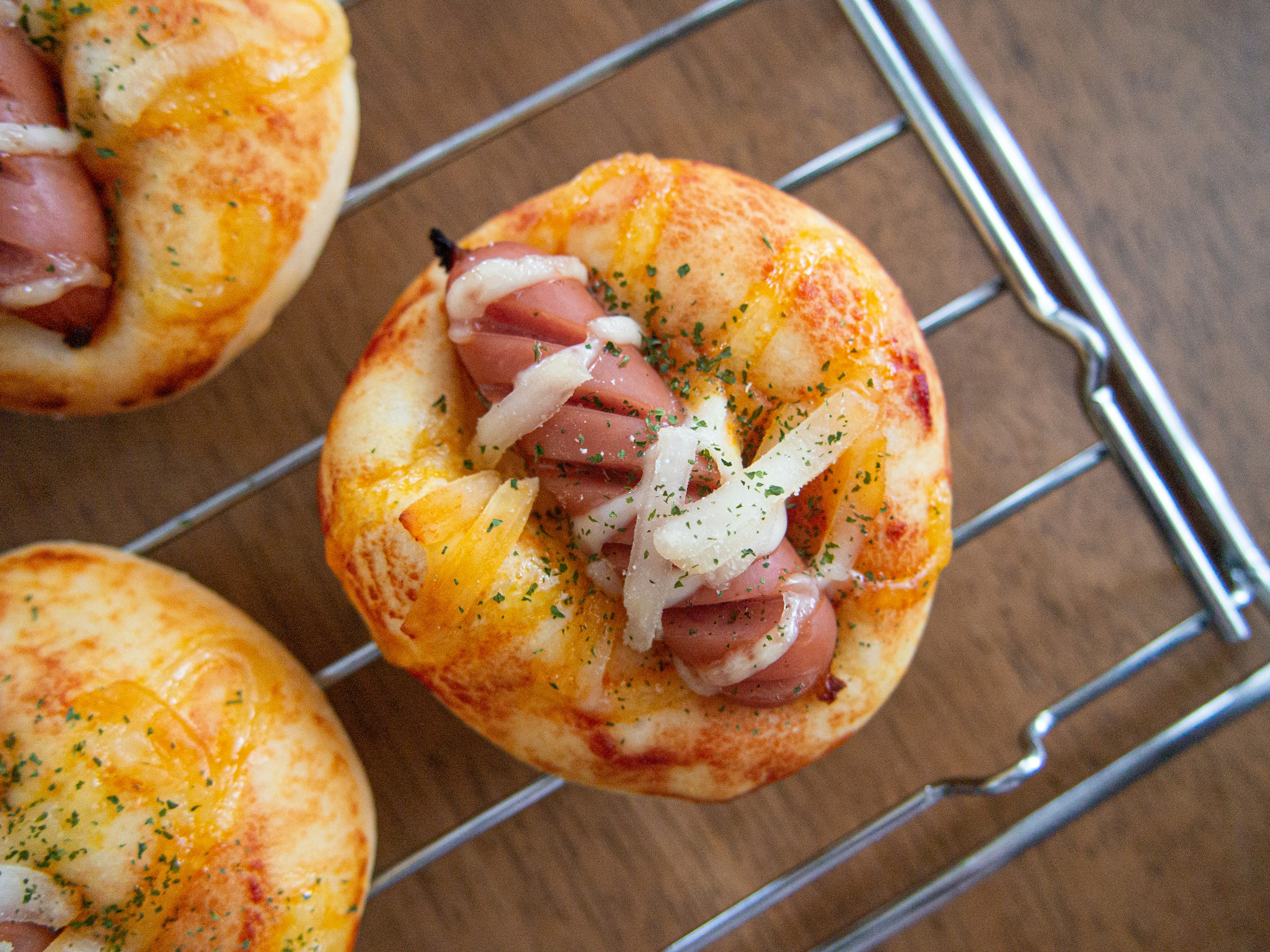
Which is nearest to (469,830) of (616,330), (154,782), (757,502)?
(154,782)

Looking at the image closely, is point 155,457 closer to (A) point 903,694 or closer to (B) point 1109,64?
(A) point 903,694

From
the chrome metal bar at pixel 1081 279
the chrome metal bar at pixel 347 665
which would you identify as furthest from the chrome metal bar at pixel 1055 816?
the chrome metal bar at pixel 347 665

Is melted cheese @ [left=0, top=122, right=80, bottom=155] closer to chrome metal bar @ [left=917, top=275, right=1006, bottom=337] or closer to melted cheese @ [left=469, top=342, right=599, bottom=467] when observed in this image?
melted cheese @ [left=469, top=342, right=599, bottom=467]

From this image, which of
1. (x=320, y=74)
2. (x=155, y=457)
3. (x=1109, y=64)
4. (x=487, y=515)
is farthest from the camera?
(x=1109, y=64)

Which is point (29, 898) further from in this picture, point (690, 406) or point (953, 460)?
point (953, 460)

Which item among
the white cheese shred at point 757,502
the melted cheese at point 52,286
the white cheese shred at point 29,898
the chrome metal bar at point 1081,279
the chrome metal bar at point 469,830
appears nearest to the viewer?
the white cheese shred at point 757,502

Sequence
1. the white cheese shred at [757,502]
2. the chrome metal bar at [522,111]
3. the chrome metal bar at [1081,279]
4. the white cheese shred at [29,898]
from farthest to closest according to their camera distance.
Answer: the chrome metal bar at [522,111], the chrome metal bar at [1081,279], the white cheese shred at [29,898], the white cheese shred at [757,502]

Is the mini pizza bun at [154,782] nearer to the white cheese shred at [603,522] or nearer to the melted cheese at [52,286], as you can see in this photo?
the melted cheese at [52,286]

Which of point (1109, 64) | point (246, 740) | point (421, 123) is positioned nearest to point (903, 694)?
point (246, 740)
